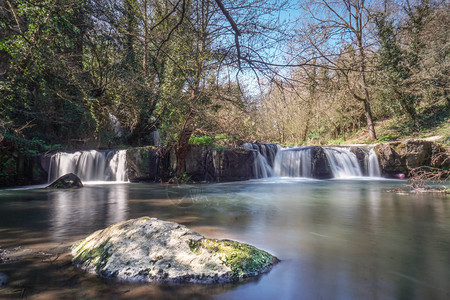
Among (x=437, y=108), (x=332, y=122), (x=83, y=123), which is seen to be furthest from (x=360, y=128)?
(x=83, y=123)

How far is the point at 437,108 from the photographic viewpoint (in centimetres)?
1872

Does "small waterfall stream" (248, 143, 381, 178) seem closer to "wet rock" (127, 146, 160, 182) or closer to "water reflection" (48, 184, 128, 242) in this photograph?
"wet rock" (127, 146, 160, 182)

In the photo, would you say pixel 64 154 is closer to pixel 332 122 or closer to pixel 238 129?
pixel 238 129

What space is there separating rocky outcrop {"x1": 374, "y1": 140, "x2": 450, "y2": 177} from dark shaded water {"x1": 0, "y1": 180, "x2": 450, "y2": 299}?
689 cm

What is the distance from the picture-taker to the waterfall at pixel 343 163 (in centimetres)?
1520

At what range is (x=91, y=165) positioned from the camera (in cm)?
1412

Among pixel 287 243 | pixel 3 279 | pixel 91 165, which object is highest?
pixel 91 165

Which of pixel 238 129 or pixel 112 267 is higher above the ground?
pixel 238 129

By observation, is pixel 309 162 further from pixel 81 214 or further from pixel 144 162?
pixel 81 214

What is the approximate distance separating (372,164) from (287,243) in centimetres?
1327

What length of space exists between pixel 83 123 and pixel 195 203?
37.3ft

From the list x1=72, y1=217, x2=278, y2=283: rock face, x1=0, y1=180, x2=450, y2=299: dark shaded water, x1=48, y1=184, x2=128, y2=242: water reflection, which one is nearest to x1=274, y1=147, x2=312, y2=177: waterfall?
x1=0, y1=180, x2=450, y2=299: dark shaded water

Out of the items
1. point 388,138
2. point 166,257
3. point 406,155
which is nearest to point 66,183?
point 166,257

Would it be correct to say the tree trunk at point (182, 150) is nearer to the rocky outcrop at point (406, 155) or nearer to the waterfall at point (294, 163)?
the waterfall at point (294, 163)
